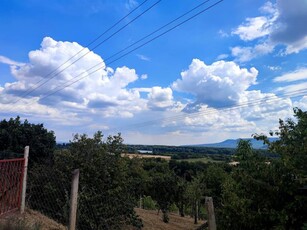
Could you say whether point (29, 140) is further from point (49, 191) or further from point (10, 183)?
point (10, 183)

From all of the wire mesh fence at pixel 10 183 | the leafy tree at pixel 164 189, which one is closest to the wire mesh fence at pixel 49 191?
the wire mesh fence at pixel 10 183

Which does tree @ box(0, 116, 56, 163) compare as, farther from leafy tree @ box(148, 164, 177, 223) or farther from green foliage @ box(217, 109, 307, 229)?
green foliage @ box(217, 109, 307, 229)

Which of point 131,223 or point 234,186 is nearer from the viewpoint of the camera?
point 234,186

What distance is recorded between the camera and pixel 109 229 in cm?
1074

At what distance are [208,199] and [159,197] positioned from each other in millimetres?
21406

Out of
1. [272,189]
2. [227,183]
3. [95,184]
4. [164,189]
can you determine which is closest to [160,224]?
[164,189]

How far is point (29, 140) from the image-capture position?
17.8m

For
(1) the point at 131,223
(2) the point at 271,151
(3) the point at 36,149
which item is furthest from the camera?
(3) the point at 36,149

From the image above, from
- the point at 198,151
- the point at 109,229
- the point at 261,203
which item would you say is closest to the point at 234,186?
the point at 261,203

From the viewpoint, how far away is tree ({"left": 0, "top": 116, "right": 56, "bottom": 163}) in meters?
17.6

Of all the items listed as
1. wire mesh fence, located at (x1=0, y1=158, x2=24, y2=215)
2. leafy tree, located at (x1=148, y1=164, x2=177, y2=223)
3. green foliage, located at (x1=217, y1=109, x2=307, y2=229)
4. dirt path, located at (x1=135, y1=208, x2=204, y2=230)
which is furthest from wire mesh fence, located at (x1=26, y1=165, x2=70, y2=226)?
leafy tree, located at (x1=148, y1=164, x2=177, y2=223)

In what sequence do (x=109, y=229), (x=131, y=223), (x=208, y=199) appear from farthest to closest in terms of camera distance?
(x=131, y=223) < (x=109, y=229) < (x=208, y=199)

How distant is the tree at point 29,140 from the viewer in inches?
692

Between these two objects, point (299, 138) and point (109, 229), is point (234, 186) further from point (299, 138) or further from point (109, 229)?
point (109, 229)
